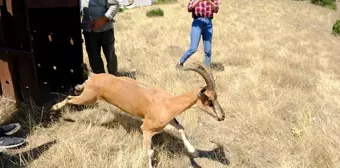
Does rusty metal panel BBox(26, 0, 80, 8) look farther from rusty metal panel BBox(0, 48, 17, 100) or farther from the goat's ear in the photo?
the goat's ear

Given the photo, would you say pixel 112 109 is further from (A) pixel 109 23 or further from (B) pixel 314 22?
(B) pixel 314 22

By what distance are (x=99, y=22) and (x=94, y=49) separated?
50 cm

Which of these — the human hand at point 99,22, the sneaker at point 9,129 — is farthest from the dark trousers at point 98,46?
the sneaker at point 9,129

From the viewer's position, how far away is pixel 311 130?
501 centimetres

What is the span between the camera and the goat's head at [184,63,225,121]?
351cm

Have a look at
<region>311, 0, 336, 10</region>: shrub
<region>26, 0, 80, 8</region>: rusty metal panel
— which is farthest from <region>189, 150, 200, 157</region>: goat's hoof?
<region>311, 0, 336, 10</region>: shrub

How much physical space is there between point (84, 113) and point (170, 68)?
2.77 metres

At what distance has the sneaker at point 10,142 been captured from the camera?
4141mm

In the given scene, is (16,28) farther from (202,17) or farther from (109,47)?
(202,17)

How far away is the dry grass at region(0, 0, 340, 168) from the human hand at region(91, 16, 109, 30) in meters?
1.21

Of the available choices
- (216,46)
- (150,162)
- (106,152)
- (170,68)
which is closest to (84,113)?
(106,152)

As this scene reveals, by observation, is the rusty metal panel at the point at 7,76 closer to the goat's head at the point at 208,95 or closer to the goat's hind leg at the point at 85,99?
the goat's hind leg at the point at 85,99

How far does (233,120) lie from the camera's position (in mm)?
5520

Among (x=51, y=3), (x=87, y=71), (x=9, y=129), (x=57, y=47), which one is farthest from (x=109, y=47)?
(x=9, y=129)
